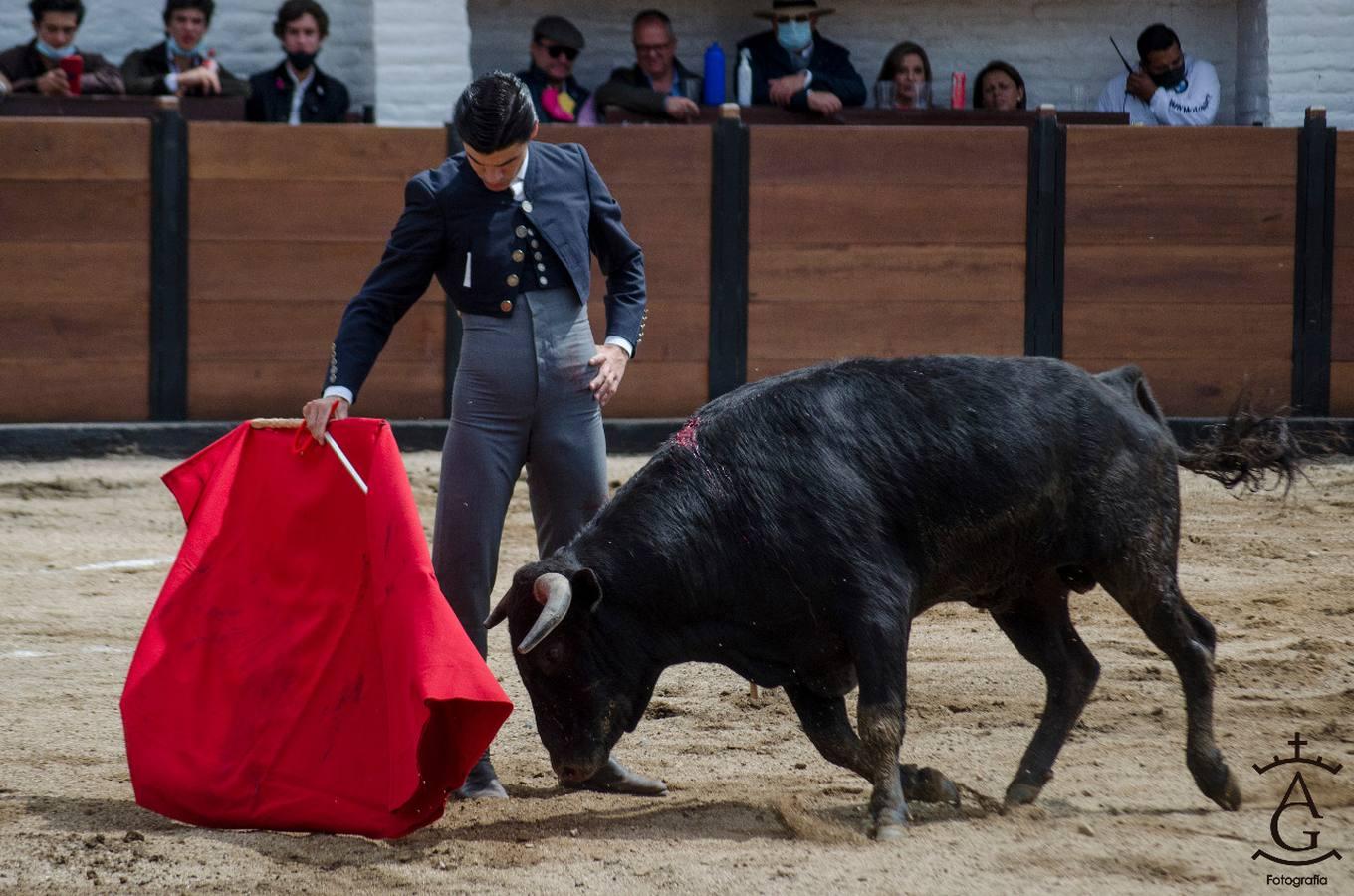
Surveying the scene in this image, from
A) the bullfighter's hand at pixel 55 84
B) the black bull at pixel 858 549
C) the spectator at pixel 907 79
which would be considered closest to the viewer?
the black bull at pixel 858 549

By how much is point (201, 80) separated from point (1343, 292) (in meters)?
5.03

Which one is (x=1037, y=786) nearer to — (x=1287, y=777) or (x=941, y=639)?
(x=1287, y=777)

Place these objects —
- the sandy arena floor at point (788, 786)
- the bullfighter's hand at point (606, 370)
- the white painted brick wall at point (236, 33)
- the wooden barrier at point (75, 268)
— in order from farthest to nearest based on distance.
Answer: the white painted brick wall at point (236, 33), the wooden barrier at point (75, 268), the bullfighter's hand at point (606, 370), the sandy arena floor at point (788, 786)

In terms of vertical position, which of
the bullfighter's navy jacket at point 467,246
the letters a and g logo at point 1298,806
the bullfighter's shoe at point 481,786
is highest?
the bullfighter's navy jacket at point 467,246

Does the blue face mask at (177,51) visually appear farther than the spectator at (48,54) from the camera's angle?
Yes

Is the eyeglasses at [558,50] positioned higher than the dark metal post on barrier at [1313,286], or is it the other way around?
the eyeglasses at [558,50]

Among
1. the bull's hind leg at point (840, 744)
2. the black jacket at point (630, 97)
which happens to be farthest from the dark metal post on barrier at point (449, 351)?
the bull's hind leg at point (840, 744)

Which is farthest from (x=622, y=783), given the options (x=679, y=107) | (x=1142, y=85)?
(x=1142, y=85)

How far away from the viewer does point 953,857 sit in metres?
2.84

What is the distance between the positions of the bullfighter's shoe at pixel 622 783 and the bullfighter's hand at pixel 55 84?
16.9 feet

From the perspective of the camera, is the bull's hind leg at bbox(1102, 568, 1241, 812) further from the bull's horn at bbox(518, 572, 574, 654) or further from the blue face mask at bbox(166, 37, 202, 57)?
the blue face mask at bbox(166, 37, 202, 57)

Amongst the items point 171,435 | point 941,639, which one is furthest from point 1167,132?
point 171,435

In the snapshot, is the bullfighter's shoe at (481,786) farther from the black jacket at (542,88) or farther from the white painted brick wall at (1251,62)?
the white painted brick wall at (1251,62)

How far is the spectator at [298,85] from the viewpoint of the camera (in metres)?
7.82
